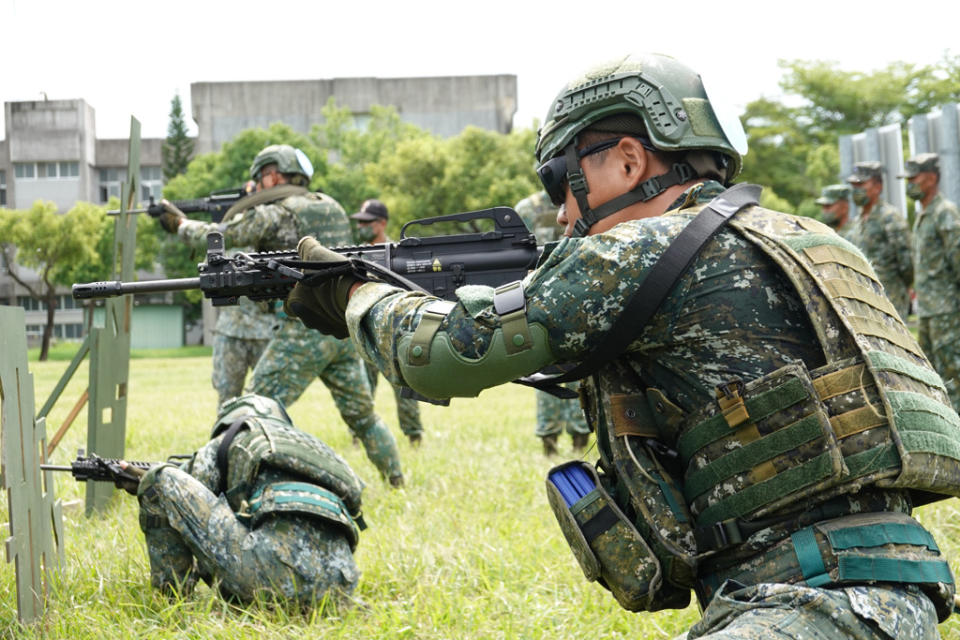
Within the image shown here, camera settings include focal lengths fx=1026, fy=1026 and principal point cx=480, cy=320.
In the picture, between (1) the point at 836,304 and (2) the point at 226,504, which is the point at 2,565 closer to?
(2) the point at 226,504

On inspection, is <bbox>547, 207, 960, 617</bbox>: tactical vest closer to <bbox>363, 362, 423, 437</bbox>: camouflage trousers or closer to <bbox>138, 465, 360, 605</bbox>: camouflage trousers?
<bbox>138, 465, 360, 605</bbox>: camouflage trousers

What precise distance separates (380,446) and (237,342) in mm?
1726

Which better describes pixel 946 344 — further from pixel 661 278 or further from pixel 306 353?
pixel 661 278

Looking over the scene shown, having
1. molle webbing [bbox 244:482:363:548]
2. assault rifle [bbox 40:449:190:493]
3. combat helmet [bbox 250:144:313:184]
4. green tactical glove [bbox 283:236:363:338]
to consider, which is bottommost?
molle webbing [bbox 244:482:363:548]

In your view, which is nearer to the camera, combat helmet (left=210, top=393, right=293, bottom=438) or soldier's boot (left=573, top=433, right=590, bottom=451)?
combat helmet (left=210, top=393, right=293, bottom=438)

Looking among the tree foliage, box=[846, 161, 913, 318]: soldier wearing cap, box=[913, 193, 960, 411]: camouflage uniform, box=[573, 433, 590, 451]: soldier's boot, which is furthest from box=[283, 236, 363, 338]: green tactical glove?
the tree foliage

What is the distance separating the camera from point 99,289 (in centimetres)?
302

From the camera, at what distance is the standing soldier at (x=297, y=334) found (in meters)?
6.28

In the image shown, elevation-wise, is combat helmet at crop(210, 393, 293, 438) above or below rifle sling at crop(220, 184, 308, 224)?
below

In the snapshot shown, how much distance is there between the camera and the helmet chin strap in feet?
8.04

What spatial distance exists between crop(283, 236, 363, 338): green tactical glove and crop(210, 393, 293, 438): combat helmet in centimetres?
146

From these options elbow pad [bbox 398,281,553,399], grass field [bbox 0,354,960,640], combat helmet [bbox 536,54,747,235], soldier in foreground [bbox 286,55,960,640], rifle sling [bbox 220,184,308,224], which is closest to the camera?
soldier in foreground [bbox 286,55,960,640]

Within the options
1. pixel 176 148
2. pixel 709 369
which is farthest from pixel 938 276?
pixel 176 148

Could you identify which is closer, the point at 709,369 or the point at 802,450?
the point at 802,450
